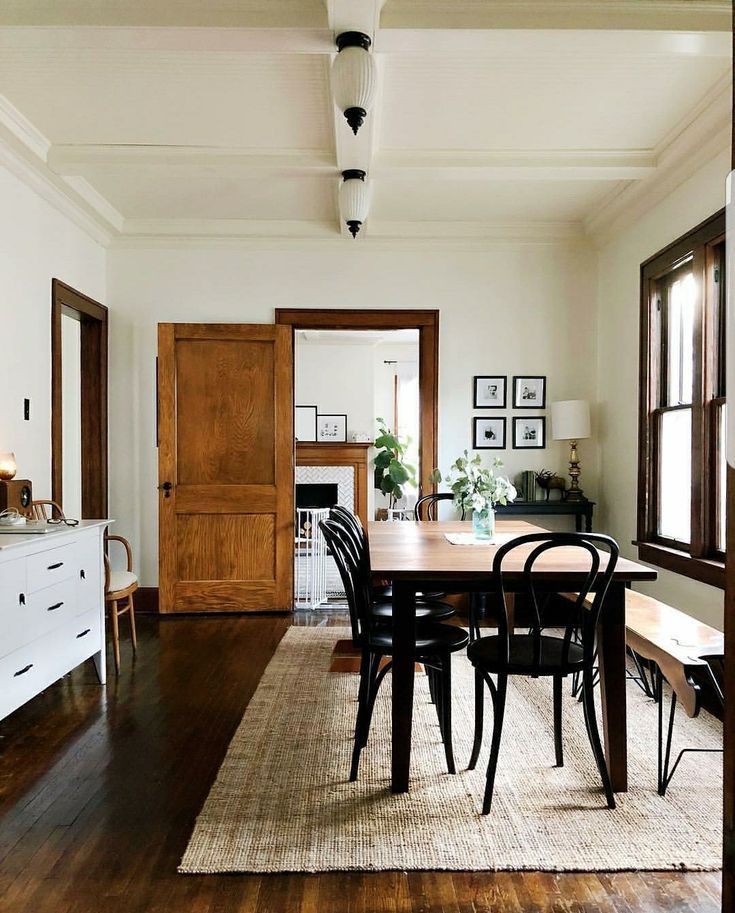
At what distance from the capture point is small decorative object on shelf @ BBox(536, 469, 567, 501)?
549 cm

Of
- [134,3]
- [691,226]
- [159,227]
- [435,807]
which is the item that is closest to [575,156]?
[691,226]

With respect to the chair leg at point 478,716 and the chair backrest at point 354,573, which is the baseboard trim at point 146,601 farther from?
the chair leg at point 478,716

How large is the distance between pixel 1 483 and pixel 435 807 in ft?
8.63

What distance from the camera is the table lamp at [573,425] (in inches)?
211

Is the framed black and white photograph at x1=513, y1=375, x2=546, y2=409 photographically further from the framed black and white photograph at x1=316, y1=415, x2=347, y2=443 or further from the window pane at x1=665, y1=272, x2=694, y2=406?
the framed black and white photograph at x1=316, y1=415, x2=347, y2=443

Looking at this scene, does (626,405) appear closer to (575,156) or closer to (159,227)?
(575,156)

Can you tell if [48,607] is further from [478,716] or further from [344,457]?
[344,457]

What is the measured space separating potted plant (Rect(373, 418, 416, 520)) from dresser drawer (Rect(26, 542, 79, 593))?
5.96m

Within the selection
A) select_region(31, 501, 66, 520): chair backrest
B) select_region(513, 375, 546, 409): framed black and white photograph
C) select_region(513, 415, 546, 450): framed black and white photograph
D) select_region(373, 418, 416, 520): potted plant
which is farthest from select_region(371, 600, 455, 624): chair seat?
select_region(373, 418, 416, 520): potted plant

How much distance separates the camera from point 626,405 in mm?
5082

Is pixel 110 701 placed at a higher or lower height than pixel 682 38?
lower

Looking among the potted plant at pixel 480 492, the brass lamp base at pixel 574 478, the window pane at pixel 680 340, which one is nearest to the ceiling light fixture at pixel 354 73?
the potted plant at pixel 480 492

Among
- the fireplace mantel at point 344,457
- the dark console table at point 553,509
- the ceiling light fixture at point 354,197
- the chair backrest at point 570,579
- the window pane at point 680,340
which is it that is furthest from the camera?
the fireplace mantel at point 344,457

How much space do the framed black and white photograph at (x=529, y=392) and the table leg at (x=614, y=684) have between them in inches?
127
